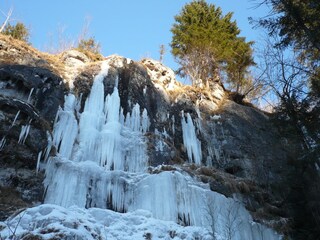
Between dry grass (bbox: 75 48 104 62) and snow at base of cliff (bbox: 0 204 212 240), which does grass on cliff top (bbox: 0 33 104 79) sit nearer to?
dry grass (bbox: 75 48 104 62)

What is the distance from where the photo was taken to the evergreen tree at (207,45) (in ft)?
69.9

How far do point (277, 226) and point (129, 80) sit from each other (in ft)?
28.4

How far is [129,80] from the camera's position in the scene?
16.2 metres

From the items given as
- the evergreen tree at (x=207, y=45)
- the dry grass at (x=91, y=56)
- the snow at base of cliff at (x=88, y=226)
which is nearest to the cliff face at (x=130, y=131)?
the dry grass at (x=91, y=56)

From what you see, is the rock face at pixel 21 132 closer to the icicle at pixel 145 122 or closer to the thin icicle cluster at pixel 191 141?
the icicle at pixel 145 122

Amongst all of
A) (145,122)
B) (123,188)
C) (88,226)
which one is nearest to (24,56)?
(145,122)

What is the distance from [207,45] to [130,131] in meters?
9.61

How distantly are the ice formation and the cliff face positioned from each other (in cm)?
6

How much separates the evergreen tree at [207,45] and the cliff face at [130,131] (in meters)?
2.80

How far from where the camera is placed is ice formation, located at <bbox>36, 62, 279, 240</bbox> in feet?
34.0

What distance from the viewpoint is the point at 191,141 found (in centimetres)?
1542

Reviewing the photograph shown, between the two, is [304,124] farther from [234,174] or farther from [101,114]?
[101,114]

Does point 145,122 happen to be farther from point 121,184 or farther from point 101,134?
point 121,184

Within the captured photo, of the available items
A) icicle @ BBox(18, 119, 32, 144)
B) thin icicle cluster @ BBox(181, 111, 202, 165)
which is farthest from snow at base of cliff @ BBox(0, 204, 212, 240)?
thin icicle cluster @ BBox(181, 111, 202, 165)
